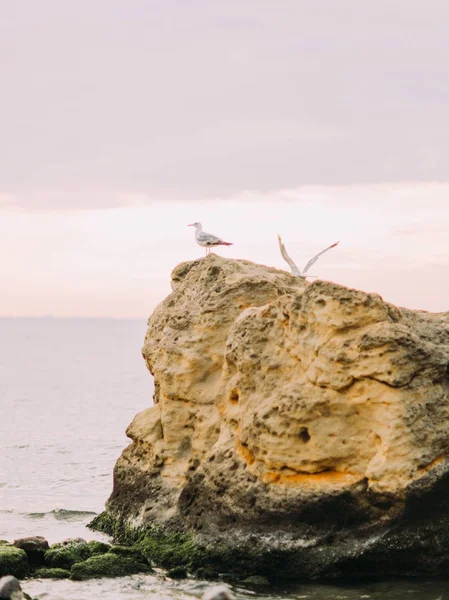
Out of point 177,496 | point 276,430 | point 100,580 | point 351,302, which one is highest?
point 351,302

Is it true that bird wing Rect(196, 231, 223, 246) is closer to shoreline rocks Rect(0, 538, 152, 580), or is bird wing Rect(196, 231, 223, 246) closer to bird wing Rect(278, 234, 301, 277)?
bird wing Rect(278, 234, 301, 277)

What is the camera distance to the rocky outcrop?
13.4 meters

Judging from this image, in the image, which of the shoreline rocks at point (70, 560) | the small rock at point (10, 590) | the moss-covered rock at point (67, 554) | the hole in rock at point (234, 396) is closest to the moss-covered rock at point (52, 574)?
the shoreline rocks at point (70, 560)

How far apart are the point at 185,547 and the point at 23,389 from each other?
54.0 m

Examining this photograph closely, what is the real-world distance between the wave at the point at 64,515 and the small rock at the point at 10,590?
22.3ft

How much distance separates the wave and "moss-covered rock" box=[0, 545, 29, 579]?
4726 millimetres

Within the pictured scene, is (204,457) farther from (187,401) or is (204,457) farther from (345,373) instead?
(345,373)

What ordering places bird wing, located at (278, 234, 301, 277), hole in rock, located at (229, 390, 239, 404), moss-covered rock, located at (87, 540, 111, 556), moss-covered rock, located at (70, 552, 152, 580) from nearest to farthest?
moss-covered rock, located at (70, 552, 152, 580)
moss-covered rock, located at (87, 540, 111, 556)
hole in rock, located at (229, 390, 239, 404)
bird wing, located at (278, 234, 301, 277)

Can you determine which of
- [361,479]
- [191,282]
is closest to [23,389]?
[191,282]

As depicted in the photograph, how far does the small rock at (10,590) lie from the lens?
39.8 ft

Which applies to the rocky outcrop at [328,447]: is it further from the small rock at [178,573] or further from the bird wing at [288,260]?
the bird wing at [288,260]

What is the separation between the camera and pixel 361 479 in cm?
1359

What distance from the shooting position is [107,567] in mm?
14352

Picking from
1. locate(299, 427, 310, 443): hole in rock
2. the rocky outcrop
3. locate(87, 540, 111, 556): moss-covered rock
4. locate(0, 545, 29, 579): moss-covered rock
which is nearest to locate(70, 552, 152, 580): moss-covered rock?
locate(87, 540, 111, 556): moss-covered rock
